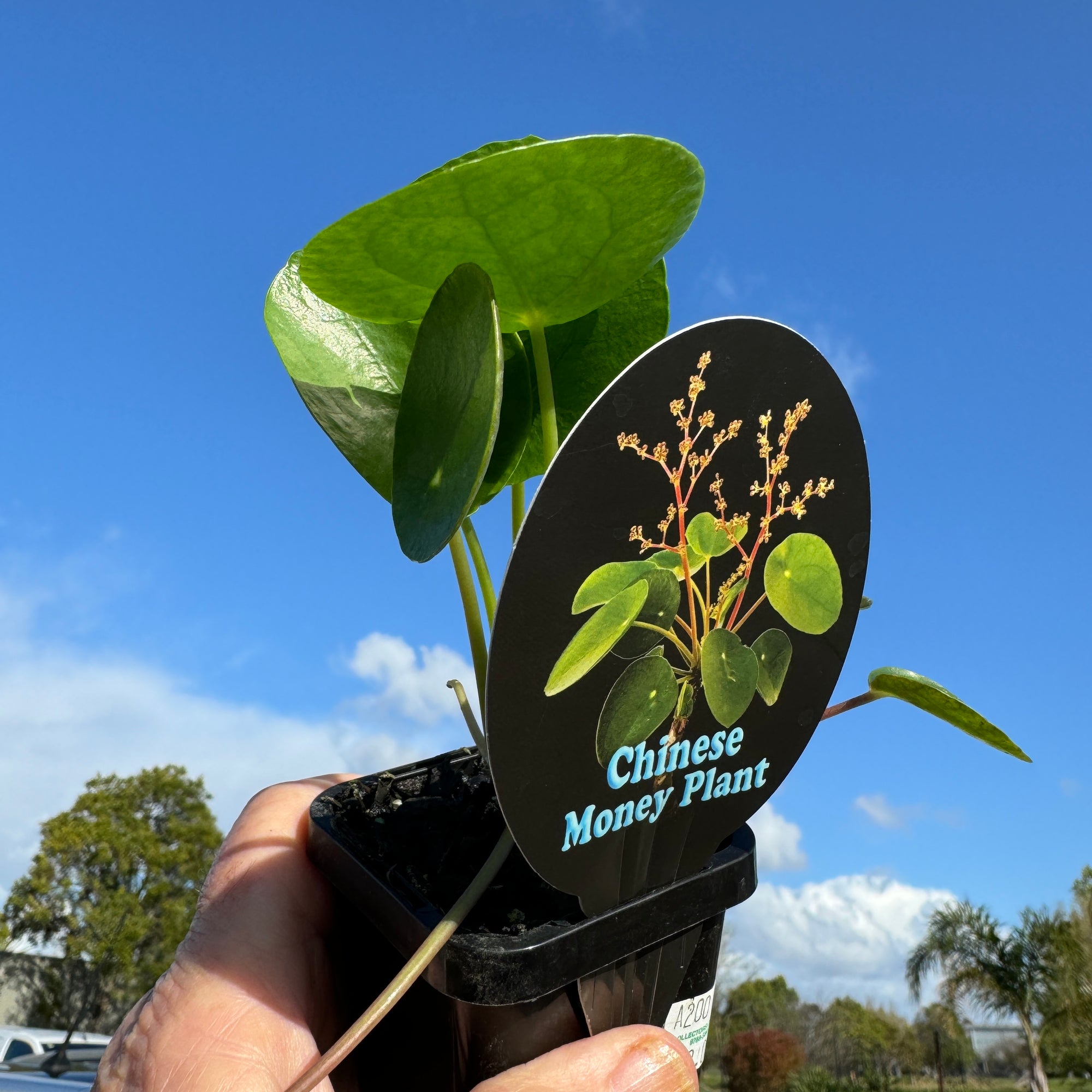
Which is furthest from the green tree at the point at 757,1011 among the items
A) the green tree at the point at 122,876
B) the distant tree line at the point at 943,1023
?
the green tree at the point at 122,876

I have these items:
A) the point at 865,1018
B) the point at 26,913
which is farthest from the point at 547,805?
the point at 865,1018

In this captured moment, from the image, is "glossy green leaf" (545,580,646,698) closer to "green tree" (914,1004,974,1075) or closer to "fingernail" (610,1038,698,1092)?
"fingernail" (610,1038,698,1092)

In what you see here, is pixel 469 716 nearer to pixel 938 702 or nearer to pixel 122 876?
pixel 938 702

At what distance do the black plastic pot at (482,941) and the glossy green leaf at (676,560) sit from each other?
218 mm

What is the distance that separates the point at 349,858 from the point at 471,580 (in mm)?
208

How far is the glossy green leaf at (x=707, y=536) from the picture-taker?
1.78ft

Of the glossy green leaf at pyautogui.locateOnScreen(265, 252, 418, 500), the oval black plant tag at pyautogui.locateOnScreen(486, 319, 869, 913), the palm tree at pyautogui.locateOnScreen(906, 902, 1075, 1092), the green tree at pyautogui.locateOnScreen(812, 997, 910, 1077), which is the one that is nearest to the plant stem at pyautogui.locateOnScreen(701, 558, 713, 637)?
the oval black plant tag at pyautogui.locateOnScreen(486, 319, 869, 913)

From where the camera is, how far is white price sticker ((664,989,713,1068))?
0.68 m

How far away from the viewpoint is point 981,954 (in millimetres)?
7602

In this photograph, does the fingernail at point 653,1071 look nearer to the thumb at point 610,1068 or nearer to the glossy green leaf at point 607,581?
the thumb at point 610,1068

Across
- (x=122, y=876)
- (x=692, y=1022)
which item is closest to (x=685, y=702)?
(x=692, y=1022)

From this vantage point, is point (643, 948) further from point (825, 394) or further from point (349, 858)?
point (825, 394)

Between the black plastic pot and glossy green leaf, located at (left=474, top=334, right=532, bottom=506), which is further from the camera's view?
glossy green leaf, located at (left=474, top=334, right=532, bottom=506)

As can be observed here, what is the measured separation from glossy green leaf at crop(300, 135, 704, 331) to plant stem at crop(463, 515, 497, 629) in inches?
6.9
